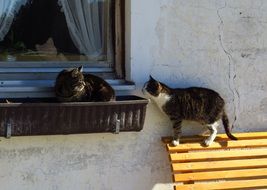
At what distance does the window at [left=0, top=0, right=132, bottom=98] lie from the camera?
3.73m

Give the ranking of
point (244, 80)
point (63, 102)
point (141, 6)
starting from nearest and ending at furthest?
point (63, 102)
point (141, 6)
point (244, 80)

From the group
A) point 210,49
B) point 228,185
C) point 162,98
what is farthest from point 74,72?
point 228,185

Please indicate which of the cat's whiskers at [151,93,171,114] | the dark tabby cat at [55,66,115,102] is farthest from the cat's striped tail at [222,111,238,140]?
the dark tabby cat at [55,66,115,102]

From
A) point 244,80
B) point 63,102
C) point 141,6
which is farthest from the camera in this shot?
point 244,80

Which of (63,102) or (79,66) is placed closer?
(63,102)

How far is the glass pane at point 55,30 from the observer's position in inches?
148

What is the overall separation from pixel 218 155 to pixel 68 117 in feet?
3.74

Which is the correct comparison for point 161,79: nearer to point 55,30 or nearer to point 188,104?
point 188,104

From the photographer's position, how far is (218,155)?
3871 millimetres

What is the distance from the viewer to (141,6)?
372cm

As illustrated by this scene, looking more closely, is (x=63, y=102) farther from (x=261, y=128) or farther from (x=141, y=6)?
(x=261, y=128)

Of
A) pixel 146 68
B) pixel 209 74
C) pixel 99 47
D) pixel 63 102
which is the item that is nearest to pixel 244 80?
pixel 209 74

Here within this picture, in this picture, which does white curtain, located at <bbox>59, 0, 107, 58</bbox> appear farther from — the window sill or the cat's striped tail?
the cat's striped tail

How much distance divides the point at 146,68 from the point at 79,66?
0.47 metres
